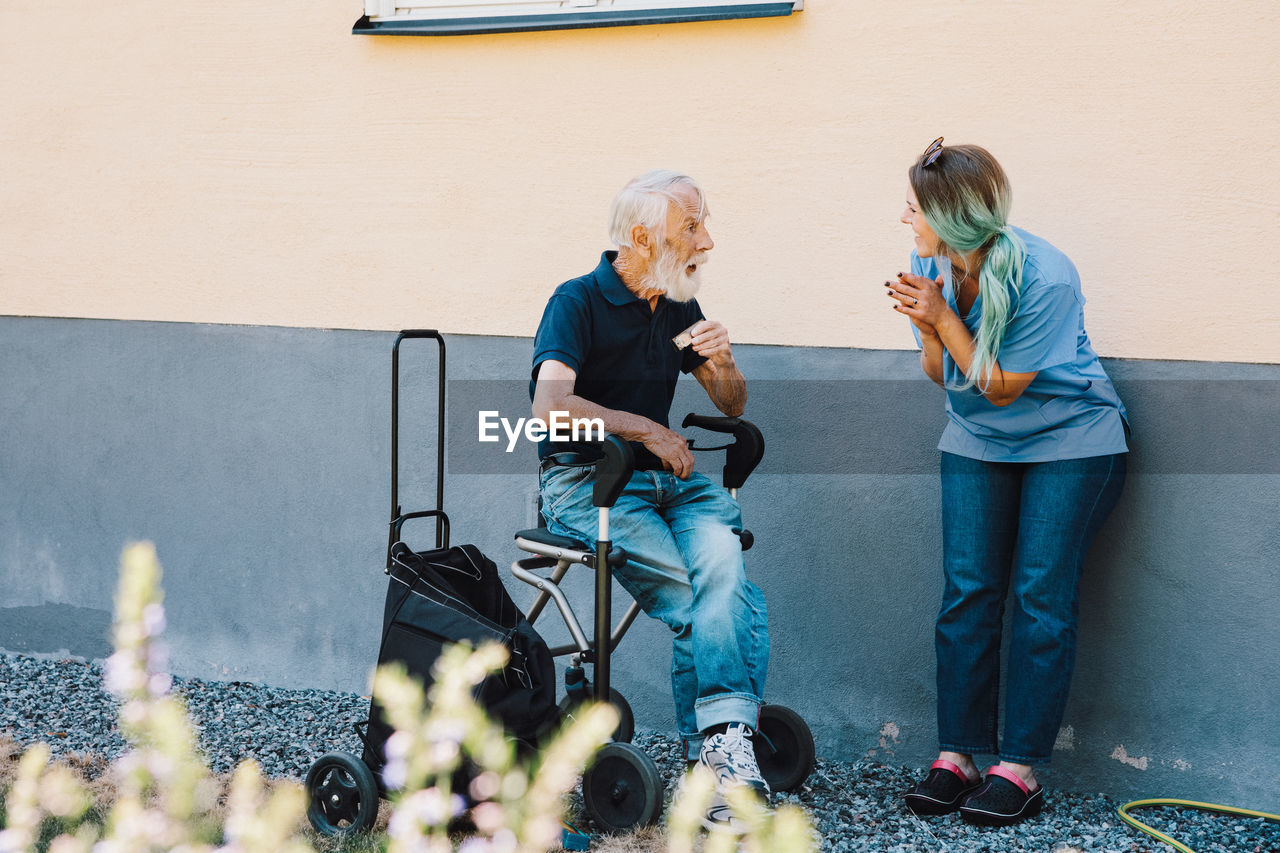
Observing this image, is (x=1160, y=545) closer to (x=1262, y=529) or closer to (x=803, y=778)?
(x=1262, y=529)

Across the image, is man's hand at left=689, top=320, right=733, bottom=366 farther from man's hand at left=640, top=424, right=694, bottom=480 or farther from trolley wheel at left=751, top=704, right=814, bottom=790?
trolley wheel at left=751, top=704, right=814, bottom=790

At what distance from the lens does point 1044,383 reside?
3.10m

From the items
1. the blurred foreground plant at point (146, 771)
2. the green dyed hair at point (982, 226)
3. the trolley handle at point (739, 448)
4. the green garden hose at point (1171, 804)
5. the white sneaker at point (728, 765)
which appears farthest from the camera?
the trolley handle at point (739, 448)

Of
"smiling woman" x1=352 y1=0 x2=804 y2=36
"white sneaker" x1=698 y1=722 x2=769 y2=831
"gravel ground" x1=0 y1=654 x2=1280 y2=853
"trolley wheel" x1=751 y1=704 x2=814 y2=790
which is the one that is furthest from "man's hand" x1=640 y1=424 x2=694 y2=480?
"smiling woman" x1=352 y1=0 x2=804 y2=36

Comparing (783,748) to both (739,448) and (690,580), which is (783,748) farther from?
(739,448)

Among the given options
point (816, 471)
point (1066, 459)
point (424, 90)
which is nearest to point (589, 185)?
point (424, 90)

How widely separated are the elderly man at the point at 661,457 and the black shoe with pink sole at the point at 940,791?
1.94ft

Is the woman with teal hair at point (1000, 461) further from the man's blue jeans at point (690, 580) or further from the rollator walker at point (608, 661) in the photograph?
the man's blue jeans at point (690, 580)

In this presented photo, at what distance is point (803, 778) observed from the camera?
345cm

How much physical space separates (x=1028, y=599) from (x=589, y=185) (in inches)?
77.1

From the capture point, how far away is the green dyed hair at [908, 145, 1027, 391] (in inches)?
117

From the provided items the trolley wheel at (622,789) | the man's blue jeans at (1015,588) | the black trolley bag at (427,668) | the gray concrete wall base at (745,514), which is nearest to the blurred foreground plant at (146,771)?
the black trolley bag at (427,668)

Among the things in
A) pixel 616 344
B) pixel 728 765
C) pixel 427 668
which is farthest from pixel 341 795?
pixel 616 344

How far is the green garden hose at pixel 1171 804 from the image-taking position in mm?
3111
